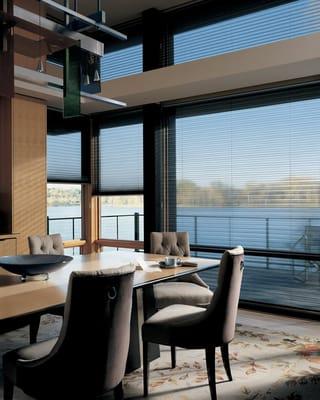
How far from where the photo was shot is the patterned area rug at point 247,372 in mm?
2766

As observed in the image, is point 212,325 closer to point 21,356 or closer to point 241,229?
point 21,356

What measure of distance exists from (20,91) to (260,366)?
3.99 metres

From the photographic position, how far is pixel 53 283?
268 centimetres

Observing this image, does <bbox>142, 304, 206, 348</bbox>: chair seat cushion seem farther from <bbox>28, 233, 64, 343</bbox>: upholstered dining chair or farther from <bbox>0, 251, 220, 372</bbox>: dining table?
<bbox>28, 233, 64, 343</bbox>: upholstered dining chair

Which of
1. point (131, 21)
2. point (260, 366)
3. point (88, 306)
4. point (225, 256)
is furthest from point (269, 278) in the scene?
point (131, 21)

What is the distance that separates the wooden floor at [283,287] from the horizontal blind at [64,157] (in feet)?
9.80

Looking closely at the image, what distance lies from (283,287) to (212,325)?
247cm

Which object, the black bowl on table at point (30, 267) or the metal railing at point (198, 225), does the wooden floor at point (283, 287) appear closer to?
the metal railing at point (198, 225)

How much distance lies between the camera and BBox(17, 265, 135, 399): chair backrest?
6.31ft

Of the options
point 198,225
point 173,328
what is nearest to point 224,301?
point 173,328

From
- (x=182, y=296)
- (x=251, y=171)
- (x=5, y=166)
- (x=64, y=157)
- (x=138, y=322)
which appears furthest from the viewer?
(x=64, y=157)

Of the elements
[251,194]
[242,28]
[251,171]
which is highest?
[242,28]

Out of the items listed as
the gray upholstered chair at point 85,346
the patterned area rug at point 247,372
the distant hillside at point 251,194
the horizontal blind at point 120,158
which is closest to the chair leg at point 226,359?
the patterned area rug at point 247,372

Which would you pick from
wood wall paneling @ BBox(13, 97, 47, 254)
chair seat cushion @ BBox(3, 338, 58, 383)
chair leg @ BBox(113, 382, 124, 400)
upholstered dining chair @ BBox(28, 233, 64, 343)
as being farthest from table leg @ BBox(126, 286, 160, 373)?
wood wall paneling @ BBox(13, 97, 47, 254)
